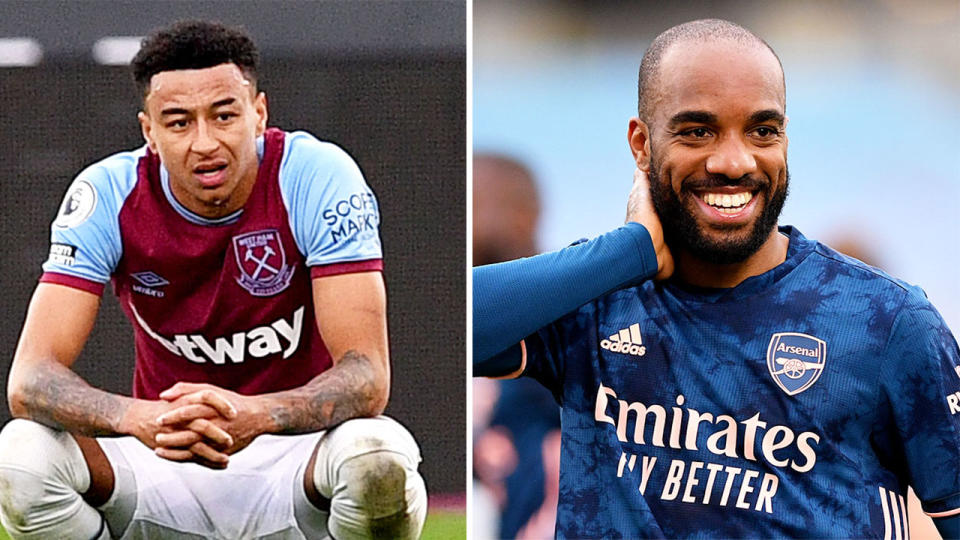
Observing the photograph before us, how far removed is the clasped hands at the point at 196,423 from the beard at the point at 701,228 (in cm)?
76

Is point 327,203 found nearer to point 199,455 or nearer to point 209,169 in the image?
point 209,169

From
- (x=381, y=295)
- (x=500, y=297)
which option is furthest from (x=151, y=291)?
(x=500, y=297)

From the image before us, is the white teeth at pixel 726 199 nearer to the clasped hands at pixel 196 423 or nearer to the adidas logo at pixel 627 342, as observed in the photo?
the adidas logo at pixel 627 342

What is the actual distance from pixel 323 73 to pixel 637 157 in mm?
574

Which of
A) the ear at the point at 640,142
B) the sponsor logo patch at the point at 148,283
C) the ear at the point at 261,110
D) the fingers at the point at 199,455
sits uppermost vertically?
the ear at the point at 261,110

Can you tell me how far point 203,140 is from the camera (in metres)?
1.72

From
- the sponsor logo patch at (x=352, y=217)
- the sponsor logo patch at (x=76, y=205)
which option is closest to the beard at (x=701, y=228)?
the sponsor logo patch at (x=352, y=217)

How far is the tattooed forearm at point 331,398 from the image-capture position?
1.73 meters

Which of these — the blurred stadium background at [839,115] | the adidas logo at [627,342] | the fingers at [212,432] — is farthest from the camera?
the blurred stadium background at [839,115]

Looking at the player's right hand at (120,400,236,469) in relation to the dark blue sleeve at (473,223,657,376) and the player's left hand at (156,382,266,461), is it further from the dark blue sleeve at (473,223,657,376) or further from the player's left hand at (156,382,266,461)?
the dark blue sleeve at (473,223,657,376)

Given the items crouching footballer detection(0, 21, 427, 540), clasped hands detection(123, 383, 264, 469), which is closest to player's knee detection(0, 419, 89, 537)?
crouching footballer detection(0, 21, 427, 540)

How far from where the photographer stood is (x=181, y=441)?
1715mm

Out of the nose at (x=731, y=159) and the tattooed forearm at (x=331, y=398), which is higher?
the nose at (x=731, y=159)

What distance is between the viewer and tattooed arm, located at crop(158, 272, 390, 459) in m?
1.73
